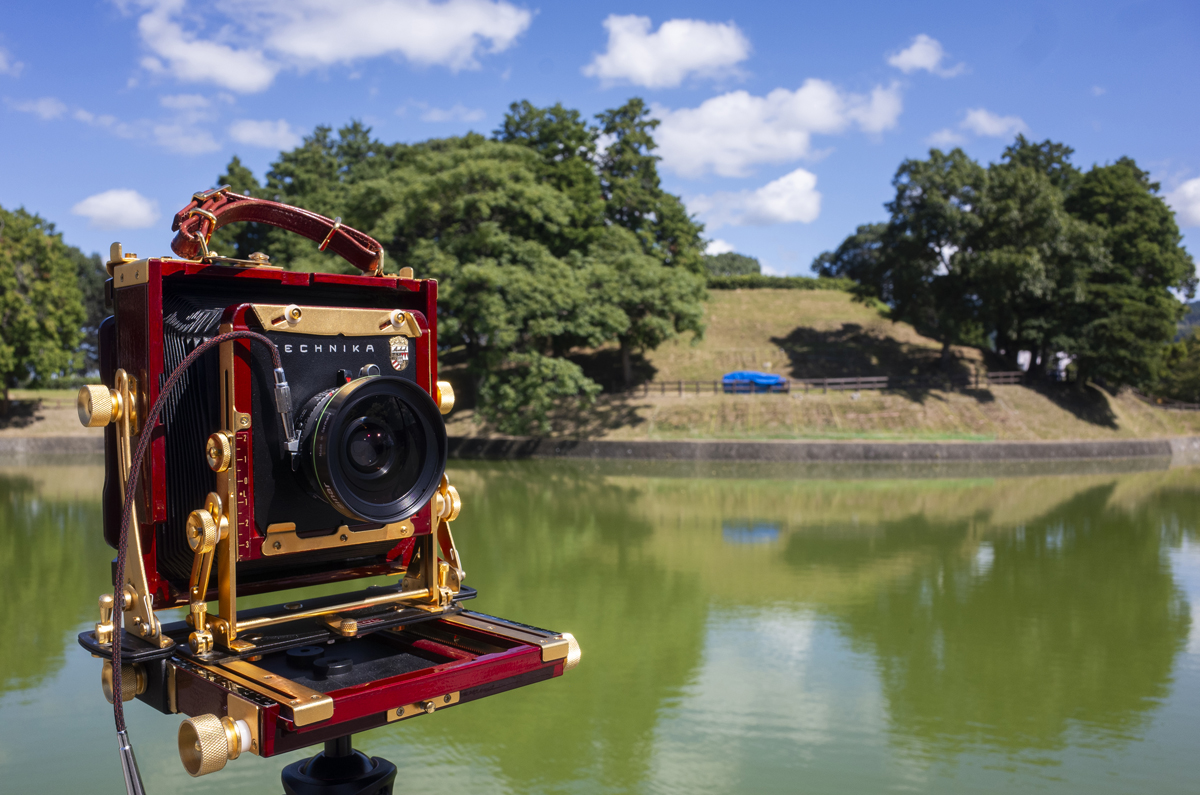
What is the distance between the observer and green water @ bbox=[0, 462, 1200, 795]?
5.89 metres

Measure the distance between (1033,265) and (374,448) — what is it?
3162 centimetres

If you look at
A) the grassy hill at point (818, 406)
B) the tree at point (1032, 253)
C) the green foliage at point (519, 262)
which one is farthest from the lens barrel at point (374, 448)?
the tree at point (1032, 253)

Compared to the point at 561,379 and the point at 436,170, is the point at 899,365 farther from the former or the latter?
the point at 436,170

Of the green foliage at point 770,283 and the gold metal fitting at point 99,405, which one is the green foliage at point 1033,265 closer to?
the green foliage at point 770,283

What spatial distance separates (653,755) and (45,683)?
5.08m

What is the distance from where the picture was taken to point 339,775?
2.57 metres

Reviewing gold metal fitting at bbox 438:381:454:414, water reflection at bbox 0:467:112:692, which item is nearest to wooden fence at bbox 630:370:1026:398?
water reflection at bbox 0:467:112:692

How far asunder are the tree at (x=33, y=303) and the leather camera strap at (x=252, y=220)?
32.1 metres

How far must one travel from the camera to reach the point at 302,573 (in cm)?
283

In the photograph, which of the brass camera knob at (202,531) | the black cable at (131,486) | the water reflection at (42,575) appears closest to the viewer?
the black cable at (131,486)

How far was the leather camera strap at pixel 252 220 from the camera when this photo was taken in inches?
103

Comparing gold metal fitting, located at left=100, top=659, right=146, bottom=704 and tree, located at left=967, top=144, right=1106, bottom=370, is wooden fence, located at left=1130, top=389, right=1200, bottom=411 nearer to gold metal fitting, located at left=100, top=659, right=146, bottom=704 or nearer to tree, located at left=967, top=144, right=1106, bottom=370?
tree, located at left=967, top=144, right=1106, bottom=370

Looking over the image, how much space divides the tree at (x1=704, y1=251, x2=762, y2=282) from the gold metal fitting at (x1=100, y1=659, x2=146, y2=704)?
85826mm

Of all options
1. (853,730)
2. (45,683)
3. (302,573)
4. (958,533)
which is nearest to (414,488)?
(302,573)
